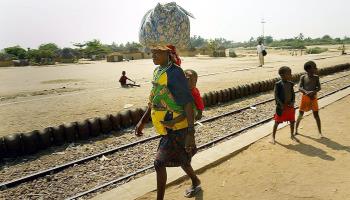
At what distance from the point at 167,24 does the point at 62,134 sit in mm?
4174

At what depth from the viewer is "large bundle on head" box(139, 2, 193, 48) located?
30.2 ft

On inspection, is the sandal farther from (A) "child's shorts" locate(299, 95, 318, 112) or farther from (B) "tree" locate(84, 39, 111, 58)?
(B) "tree" locate(84, 39, 111, 58)

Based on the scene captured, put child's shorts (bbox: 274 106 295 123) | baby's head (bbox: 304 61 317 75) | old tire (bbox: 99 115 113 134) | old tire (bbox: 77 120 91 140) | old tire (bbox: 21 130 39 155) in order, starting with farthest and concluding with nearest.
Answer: old tire (bbox: 99 115 113 134), old tire (bbox: 77 120 91 140), old tire (bbox: 21 130 39 155), baby's head (bbox: 304 61 317 75), child's shorts (bbox: 274 106 295 123)

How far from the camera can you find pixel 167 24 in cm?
959

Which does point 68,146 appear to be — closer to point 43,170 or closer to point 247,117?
point 43,170

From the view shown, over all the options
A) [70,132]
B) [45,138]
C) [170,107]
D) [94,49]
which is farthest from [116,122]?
[94,49]

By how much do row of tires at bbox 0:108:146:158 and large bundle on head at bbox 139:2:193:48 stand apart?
2227 millimetres

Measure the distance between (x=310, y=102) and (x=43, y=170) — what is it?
5562mm

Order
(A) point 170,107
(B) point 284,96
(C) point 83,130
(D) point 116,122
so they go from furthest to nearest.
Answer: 1. (D) point 116,122
2. (C) point 83,130
3. (B) point 284,96
4. (A) point 170,107

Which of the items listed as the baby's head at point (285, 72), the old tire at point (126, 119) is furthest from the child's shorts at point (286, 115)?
the old tire at point (126, 119)

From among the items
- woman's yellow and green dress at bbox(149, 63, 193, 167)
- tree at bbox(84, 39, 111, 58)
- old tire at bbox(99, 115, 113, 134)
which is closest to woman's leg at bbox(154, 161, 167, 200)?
woman's yellow and green dress at bbox(149, 63, 193, 167)

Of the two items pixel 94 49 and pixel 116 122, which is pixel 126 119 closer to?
pixel 116 122

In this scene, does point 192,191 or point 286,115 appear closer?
point 192,191

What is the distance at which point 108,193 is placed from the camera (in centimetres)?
487
